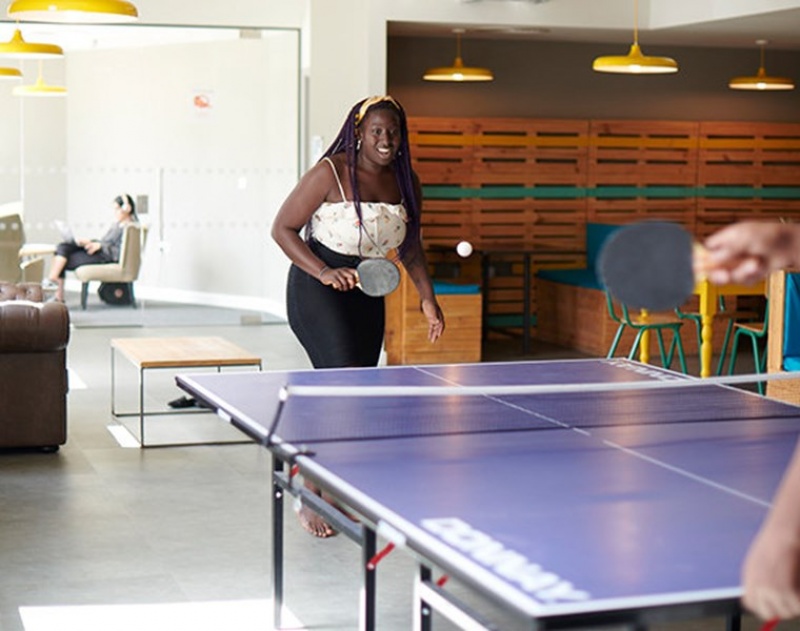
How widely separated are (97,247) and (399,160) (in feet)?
24.8

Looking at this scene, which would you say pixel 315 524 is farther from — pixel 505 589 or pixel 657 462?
pixel 505 589

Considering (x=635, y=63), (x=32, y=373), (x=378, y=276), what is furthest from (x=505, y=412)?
(x=635, y=63)

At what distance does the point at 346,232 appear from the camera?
17.2 ft

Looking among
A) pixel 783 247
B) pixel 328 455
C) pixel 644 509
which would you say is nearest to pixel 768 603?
pixel 783 247

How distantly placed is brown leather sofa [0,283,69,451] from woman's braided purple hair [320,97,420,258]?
1859mm

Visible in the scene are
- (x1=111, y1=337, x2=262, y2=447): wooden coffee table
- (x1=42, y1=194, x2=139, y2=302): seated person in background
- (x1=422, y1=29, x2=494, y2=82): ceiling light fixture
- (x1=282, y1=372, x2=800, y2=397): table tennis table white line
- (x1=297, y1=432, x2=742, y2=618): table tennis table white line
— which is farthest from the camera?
(x1=42, y1=194, x2=139, y2=302): seated person in background

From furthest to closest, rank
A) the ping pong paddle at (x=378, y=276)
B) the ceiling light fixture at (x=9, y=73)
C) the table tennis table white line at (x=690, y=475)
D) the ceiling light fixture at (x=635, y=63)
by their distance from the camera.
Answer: the ceiling light fixture at (x=9, y=73), the ceiling light fixture at (x=635, y=63), the ping pong paddle at (x=378, y=276), the table tennis table white line at (x=690, y=475)

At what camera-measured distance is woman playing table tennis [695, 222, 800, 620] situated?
5.16ft

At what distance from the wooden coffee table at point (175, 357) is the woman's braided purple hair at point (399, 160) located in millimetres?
1783

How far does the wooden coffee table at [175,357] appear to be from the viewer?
23.1ft

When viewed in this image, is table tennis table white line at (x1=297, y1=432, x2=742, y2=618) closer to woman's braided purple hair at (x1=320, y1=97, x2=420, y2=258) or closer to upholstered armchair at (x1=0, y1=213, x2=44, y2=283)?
woman's braided purple hair at (x1=320, y1=97, x2=420, y2=258)

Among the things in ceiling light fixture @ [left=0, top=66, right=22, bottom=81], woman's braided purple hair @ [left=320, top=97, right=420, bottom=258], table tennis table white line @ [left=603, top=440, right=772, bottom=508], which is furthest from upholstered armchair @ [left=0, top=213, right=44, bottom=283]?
table tennis table white line @ [left=603, top=440, right=772, bottom=508]

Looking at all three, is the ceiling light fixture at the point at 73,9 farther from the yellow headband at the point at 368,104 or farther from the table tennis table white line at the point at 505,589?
the table tennis table white line at the point at 505,589

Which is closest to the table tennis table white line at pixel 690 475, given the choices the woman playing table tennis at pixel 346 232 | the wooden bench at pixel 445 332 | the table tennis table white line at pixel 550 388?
the table tennis table white line at pixel 550 388
